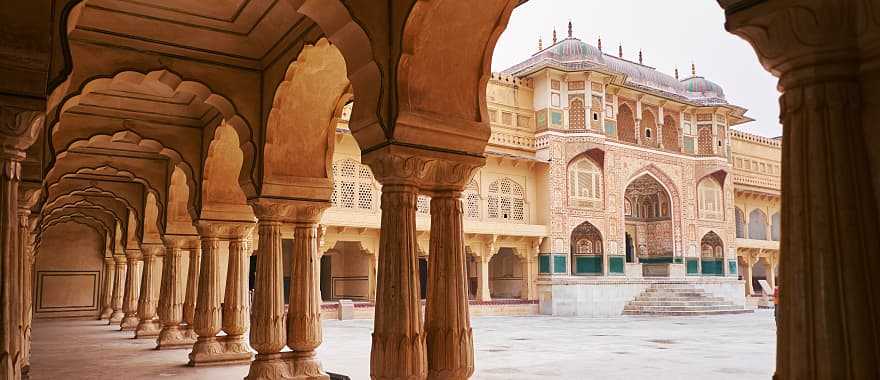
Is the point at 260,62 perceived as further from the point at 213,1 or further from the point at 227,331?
the point at 227,331

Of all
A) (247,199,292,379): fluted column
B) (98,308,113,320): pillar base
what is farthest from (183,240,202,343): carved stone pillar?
(98,308,113,320): pillar base

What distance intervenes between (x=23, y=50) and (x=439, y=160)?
2.38 meters

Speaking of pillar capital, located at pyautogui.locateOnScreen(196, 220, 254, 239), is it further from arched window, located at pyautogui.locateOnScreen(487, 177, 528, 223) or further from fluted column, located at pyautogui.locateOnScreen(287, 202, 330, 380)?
arched window, located at pyautogui.locateOnScreen(487, 177, 528, 223)

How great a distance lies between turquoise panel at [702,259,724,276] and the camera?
2750cm

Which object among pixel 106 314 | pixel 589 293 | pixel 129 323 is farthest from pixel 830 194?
pixel 589 293

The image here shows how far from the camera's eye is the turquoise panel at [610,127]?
24.8 meters

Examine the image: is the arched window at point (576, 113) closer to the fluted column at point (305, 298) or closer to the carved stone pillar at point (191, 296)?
the carved stone pillar at point (191, 296)

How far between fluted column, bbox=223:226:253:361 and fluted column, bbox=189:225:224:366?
19 cm

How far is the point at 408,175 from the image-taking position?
4.46 meters

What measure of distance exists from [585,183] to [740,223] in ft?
36.3

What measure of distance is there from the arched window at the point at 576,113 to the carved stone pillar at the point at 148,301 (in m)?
14.8

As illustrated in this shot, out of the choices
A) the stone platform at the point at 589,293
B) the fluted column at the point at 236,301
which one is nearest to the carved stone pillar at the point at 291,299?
the fluted column at the point at 236,301

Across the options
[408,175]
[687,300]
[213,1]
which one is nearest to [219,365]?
[213,1]

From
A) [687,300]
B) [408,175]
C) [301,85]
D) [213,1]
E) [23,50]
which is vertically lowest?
[687,300]
